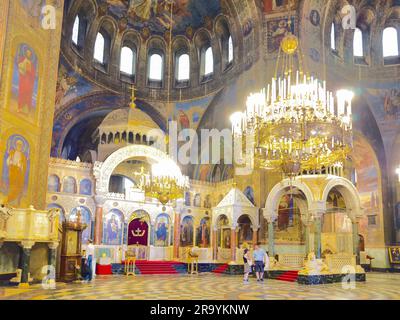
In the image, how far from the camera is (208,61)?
2380 cm

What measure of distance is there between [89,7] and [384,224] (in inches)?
689

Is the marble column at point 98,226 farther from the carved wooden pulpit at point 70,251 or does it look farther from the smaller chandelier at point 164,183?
the carved wooden pulpit at point 70,251

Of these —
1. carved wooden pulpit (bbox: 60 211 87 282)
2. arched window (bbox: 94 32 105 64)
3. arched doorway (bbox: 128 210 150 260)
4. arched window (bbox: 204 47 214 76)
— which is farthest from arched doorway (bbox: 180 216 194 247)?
arched window (bbox: 94 32 105 64)

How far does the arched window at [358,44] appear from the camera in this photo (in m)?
20.5

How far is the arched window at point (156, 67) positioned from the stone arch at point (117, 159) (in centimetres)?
653

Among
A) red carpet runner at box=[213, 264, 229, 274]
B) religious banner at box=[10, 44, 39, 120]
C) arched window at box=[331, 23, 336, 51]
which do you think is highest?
arched window at box=[331, 23, 336, 51]

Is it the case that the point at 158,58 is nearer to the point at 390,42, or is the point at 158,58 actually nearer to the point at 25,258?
the point at 390,42

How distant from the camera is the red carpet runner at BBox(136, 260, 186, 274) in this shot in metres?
15.7

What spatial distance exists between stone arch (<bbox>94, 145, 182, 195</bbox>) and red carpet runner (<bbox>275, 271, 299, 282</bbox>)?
6632 mm

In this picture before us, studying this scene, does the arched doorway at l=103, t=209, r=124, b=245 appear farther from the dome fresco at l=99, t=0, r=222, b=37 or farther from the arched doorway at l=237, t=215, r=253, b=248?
the dome fresco at l=99, t=0, r=222, b=37

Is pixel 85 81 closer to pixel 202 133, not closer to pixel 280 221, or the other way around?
pixel 202 133

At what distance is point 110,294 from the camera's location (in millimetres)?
8617

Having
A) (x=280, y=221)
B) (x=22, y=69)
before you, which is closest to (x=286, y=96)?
(x=22, y=69)

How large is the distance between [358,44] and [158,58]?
10.9 metres
